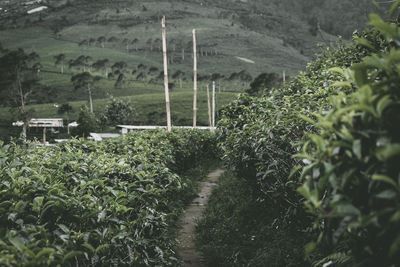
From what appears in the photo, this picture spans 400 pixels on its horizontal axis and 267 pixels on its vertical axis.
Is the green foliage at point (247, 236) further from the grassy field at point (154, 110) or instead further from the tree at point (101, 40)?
the tree at point (101, 40)

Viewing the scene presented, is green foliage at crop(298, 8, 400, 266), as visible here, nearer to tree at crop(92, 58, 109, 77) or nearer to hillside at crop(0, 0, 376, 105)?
hillside at crop(0, 0, 376, 105)

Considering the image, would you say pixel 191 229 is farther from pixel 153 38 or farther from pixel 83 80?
pixel 153 38

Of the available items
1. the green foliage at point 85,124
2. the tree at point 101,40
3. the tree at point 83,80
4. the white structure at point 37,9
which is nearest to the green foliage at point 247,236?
the green foliage at point 85,124

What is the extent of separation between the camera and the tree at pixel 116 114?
6569 centimetres

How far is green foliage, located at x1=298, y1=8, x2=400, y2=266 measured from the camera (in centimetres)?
135

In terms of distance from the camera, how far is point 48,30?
505ft

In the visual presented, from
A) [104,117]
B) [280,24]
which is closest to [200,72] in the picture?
[104,117]

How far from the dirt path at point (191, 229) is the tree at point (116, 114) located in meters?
57.3

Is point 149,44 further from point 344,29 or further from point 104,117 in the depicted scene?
point 344,29

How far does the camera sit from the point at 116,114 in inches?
2579

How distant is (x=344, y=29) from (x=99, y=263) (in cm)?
17751

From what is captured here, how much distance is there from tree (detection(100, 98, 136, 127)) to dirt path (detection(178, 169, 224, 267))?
57.3 m

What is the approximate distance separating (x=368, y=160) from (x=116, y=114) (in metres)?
66.5

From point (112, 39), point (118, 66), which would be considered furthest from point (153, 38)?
point (118, 66)
